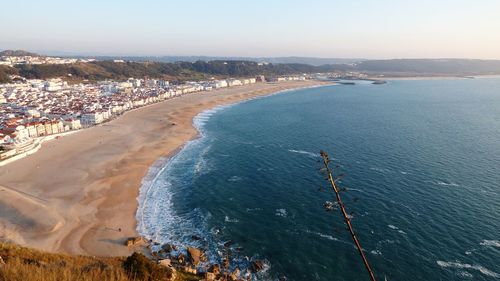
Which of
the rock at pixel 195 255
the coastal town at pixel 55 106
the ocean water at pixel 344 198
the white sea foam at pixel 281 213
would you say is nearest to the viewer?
the rock at pixel 195 255

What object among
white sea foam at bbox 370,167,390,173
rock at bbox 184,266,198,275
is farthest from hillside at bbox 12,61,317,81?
rock at bbox 184,266,198,275

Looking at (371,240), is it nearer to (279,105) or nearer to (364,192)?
(364,192)

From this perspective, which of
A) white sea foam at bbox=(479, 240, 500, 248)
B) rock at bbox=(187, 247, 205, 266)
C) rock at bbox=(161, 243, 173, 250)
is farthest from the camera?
white sea foam at bbox=(479, 240, 500, 248)

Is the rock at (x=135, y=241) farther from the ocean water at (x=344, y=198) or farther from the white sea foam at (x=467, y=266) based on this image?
the white sea foam at (x=467, y=266)

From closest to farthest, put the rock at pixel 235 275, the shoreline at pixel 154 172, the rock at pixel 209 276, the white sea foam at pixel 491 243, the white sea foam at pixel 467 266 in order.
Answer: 1. the rock at pixel 209 276
2. the rock at pixel 235 275
3. the white sea foam at pixel 467 266
4. the white sea foam at pixel 491 243
5. the shoreline at pixel 154 172

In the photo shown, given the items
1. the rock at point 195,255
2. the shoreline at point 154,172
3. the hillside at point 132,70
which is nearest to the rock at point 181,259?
the rock at point 195,255

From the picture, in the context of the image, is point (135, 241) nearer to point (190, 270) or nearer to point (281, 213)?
point (190, 270)

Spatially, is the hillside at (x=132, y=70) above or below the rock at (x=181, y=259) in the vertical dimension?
above

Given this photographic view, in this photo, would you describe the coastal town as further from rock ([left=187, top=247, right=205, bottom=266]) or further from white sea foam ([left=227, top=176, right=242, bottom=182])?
rock ([left=187, top=247, right=205, bottom=266])
